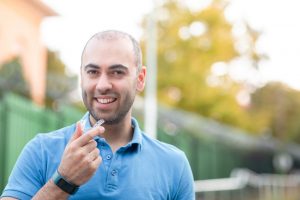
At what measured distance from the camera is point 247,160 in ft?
96.4

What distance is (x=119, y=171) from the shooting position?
2820 millimetres

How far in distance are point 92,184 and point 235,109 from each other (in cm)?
2513

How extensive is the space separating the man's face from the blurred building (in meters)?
16.6

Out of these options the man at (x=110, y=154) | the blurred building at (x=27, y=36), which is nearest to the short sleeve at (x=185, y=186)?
the man at (x=110, y=154)

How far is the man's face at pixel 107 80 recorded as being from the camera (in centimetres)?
281

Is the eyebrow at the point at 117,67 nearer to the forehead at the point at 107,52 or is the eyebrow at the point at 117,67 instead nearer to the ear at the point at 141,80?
the forehead at the point at 107,52

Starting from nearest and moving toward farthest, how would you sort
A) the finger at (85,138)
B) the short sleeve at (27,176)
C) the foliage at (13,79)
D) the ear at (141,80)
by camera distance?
1. the finger at (85,138)
2. the short sleeve at (27,176)
3. the ear at (141,80)
4. the foliage at (13,79)

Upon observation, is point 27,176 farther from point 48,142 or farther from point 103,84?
point 103,84

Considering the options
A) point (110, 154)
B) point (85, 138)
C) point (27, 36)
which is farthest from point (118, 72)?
point (27, 36)

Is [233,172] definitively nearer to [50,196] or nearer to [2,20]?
[2,20]

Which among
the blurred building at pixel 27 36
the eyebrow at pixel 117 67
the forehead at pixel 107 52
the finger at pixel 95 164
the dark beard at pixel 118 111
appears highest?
the blurred building at pixel 27 36

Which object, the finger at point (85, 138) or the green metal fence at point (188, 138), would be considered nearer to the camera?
the finger at point (85, 138)

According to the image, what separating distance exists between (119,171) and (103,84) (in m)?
0.35

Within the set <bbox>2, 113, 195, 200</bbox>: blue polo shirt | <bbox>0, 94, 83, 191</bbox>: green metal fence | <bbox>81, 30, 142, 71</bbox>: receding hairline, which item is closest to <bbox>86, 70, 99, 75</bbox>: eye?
<bbox>81, 30, 142, 71</bbox>: receding hairline
